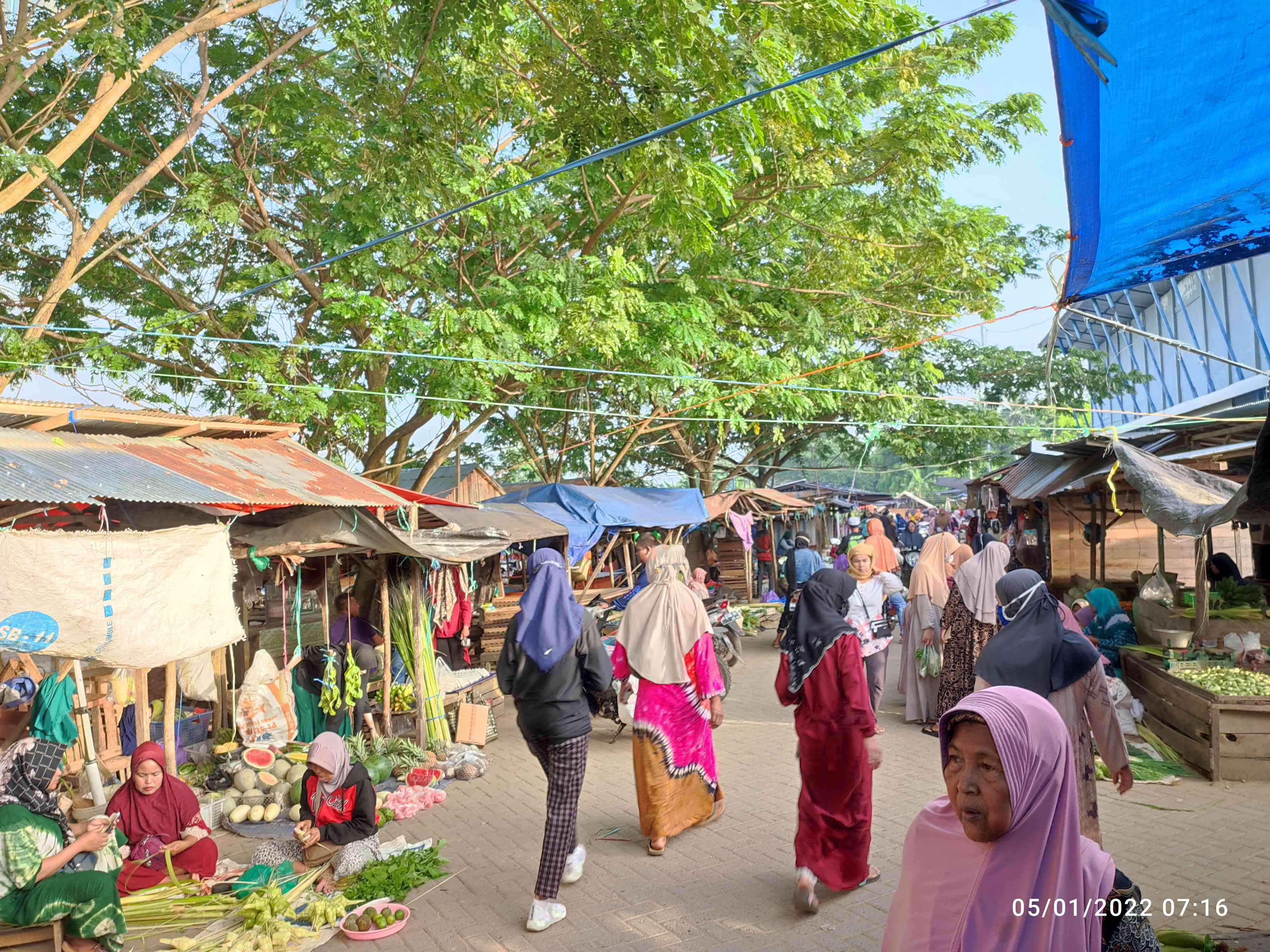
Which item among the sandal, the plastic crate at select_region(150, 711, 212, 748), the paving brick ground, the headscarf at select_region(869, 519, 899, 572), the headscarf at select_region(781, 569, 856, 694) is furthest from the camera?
the headscarf at select_region(869, 519, 899, 572)

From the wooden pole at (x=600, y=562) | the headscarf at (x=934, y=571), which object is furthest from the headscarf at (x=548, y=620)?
the wooden pole at (x=600, y=562)

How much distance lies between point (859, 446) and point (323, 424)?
68.9 feet

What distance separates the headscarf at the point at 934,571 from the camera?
8352 mm

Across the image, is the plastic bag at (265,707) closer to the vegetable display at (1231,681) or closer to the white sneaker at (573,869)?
the white sneaker at (573,869)

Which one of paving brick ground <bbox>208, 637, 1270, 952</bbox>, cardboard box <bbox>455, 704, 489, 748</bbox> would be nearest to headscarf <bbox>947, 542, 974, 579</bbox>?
paving brick ground <bbox>208, 637, 1270, 952</bbox>

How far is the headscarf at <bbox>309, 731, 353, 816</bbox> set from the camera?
4996 mm

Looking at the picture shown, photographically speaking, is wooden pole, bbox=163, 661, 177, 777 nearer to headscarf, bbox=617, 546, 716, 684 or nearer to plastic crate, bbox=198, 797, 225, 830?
plastic crate, bbox=198, 797, 225, 830

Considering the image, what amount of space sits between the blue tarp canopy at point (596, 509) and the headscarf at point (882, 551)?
4416mm

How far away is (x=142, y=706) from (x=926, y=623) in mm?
Answer: 6361

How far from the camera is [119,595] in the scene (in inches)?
182

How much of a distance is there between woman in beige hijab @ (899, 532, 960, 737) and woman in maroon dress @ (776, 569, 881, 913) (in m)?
3.75

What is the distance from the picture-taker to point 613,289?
1026 centimetres

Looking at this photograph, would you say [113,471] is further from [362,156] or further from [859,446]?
[859,446]

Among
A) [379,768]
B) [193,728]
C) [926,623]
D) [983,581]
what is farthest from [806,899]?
[193,728]
